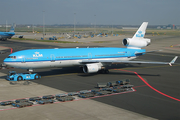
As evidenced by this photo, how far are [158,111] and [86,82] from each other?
1441 centimetres

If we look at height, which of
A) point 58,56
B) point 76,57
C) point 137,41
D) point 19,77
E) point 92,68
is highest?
point 137,41

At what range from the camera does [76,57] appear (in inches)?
1575

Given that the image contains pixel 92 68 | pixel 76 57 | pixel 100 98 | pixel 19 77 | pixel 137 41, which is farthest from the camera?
pixel 137 41

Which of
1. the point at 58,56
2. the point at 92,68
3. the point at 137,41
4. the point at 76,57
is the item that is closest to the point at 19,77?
the point at 58,56

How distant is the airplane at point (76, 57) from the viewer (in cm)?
3588

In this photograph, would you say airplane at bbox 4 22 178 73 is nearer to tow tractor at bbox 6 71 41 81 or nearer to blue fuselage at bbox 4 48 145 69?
blue fuselage at bbox 4 48 145 69

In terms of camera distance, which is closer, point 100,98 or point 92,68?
point 100,98

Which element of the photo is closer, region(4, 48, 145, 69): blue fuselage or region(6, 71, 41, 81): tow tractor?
region(6, 71, 41, 81): tow tractor

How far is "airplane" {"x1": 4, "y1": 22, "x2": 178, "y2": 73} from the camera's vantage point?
118 feet

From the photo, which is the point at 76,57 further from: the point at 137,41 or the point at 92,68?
the point at 137,41

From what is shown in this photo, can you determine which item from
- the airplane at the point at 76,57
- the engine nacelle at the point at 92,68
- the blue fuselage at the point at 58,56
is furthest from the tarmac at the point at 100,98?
the blue fuselage at the point at 58,56

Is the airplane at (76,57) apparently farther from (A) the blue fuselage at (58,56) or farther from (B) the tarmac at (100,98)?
(B) the tarmac at (100,98)

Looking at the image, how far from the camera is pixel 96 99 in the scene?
26.3 metres

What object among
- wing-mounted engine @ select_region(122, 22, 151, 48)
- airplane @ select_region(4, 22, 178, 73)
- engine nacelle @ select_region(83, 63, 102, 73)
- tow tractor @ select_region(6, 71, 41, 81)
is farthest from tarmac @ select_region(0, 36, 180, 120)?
wing-mounted engine @ select_region(122, 22, 151, 48)
